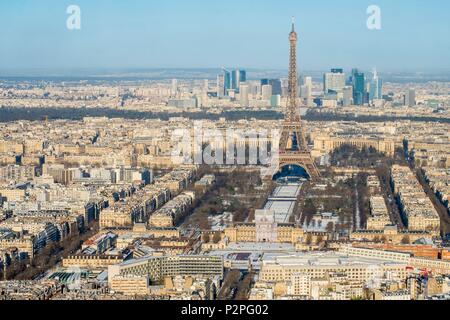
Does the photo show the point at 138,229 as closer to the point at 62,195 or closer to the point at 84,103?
the point at 62,195

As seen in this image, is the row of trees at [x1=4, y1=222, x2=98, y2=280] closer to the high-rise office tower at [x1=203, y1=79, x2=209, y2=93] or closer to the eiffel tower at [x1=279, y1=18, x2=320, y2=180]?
the eiffel tower at [x1=279, y1=18, x2=320, y2=180]

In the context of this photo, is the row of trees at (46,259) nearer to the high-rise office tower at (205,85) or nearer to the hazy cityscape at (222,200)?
the hazy cityscape at (222,200)

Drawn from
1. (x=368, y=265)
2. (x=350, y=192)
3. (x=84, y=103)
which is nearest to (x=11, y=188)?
(x=350, y=192)

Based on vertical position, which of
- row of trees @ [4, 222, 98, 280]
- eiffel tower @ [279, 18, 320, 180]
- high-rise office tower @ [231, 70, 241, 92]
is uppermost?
high-rise office tower @ [231, 70, 241, 92]

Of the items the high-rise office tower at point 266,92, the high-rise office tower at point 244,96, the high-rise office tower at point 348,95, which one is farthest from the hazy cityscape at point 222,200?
the high-rise office tower at point 348,95

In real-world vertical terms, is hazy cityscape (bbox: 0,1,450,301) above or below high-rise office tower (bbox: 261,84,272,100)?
below

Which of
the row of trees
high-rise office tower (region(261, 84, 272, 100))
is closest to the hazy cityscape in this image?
the row of trees
